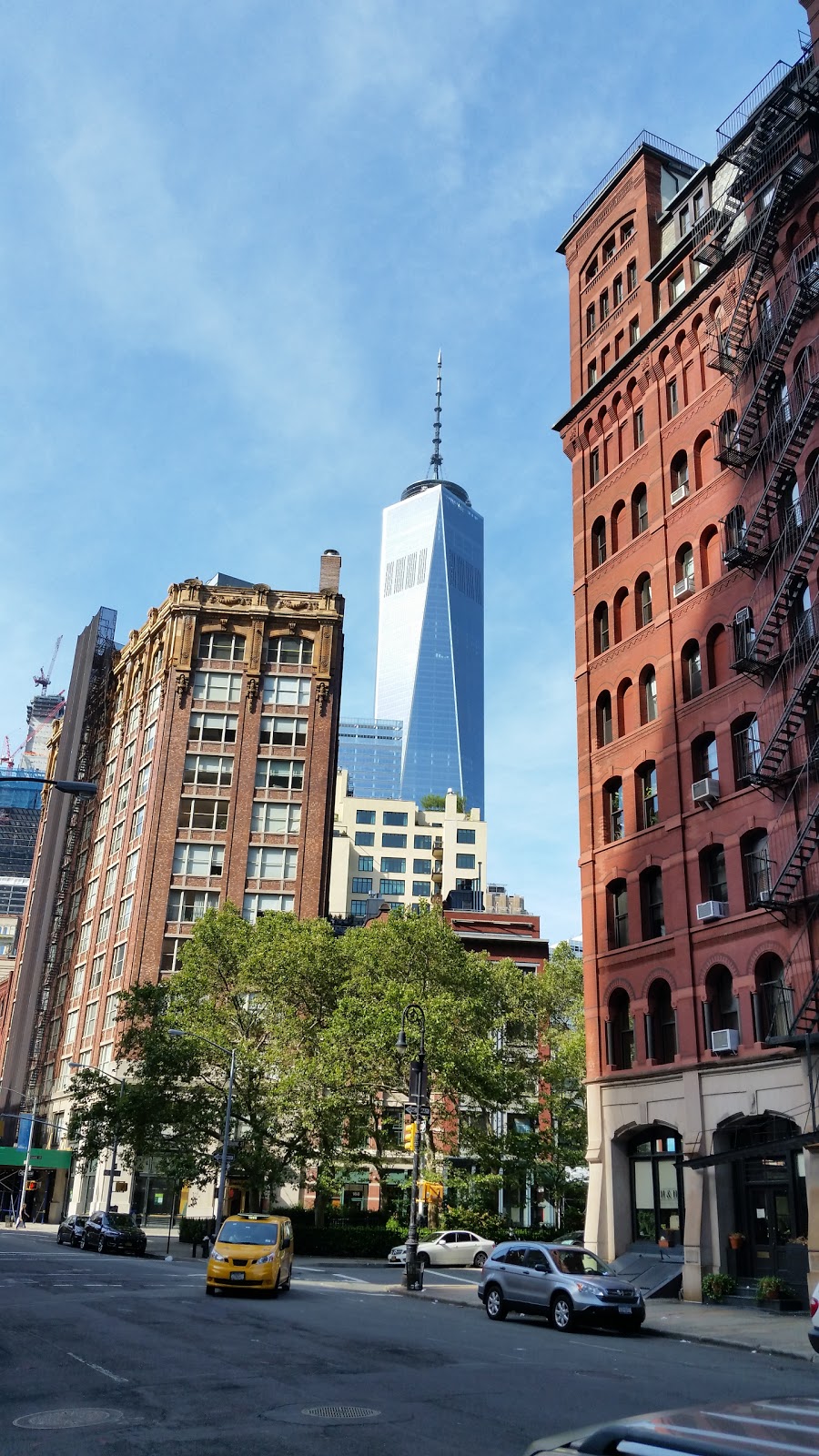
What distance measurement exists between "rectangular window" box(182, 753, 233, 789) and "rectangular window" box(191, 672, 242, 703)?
167 inches

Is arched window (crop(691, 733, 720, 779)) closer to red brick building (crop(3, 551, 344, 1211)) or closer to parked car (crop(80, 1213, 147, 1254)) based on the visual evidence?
parked car (crop(80, 1213, 147, 1254))

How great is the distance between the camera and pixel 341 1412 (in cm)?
1113

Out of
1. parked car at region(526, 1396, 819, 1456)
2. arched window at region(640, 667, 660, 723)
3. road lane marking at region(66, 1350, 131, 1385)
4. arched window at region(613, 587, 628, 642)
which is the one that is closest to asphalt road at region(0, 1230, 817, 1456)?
road lane marking at region(66, 1350, 131, 1385)

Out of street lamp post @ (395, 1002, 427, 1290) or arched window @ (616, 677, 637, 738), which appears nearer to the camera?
street lamp post @ (395, 1002, 427, 1290)

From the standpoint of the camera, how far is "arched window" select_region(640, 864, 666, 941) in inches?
1387

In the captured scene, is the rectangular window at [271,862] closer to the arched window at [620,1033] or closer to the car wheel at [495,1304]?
the arched window at [620,1033]

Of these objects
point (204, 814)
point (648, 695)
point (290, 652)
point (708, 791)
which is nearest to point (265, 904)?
point (204, 814)

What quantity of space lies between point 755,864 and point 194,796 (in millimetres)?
52118

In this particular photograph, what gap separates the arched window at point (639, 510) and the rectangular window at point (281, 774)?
42.0m

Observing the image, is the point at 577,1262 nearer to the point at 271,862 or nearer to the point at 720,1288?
the point at 720,1288

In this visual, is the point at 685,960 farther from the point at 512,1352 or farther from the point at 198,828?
the point at 198,828

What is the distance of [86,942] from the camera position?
283 feet

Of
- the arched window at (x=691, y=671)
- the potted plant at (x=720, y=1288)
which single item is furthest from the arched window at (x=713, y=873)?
the potted plant at (x=720, y=1288)

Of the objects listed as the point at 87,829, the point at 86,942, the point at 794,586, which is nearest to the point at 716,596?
the point at 794,586
